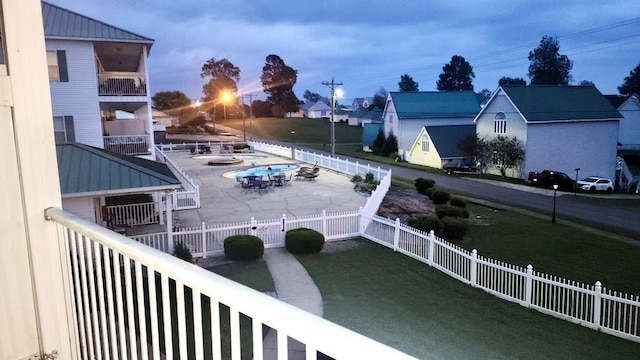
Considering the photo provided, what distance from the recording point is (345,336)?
1027 mm

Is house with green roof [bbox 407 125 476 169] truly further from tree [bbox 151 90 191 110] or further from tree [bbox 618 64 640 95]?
tree [bbox 151 90 191 110]

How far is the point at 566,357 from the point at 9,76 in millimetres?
8719

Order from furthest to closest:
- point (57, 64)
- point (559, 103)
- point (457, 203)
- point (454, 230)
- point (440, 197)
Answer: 1. point (559, 103)
2. point (440, 197)
3. point (457, 203)
4. point (57, 64)
5. point (454, 230)

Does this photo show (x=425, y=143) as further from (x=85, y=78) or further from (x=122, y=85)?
(x=85, y=78)

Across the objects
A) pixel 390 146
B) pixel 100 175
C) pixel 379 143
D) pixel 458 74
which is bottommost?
pixel 390 146

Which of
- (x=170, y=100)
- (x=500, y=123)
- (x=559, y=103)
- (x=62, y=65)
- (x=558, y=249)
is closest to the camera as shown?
(x=558, y=249)

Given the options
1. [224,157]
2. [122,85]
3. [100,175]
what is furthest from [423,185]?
[224,157]

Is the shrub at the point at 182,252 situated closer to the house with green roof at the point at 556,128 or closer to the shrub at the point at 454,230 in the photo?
the shrub at the point at 454,230

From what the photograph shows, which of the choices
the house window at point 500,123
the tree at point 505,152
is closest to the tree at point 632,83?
the house window at point 500,123

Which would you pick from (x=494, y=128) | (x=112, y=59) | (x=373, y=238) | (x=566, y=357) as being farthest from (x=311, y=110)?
(x=566, y=357)

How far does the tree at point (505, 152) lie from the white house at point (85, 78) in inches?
1055

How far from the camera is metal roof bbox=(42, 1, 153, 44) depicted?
16891 mm

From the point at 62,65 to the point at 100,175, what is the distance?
8588 mm

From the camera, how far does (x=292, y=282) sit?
10.9 m
